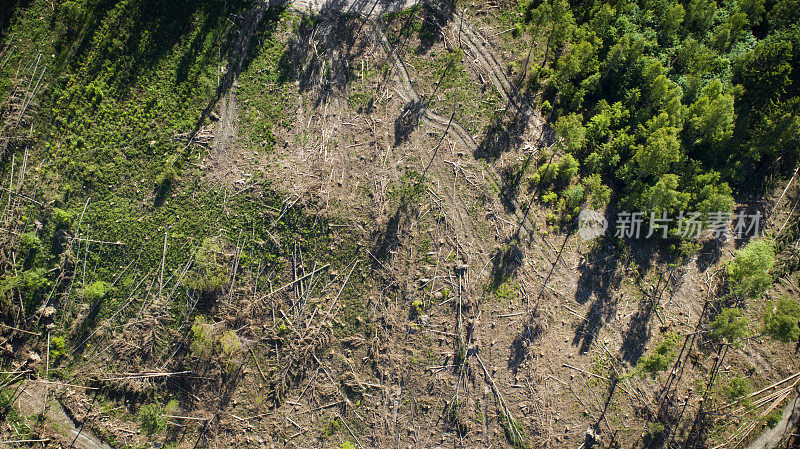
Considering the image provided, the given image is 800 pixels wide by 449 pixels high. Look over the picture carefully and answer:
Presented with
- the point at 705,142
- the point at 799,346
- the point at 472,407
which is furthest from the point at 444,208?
the point at 799,346

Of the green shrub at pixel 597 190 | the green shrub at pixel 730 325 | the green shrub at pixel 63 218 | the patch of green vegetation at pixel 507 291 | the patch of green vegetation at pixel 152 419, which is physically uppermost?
the green shrub at pixel 597 190

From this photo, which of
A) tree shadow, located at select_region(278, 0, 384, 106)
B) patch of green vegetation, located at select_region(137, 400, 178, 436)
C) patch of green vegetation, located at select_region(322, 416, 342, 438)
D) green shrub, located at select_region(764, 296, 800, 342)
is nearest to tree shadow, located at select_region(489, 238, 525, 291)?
→ patch of green vegetation, located at select_region(322, 416, 342, 438)

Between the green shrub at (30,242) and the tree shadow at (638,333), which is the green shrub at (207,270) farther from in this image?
the tree shadow at (638,333)

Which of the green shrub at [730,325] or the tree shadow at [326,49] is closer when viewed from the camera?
the green shrub at [730,325]

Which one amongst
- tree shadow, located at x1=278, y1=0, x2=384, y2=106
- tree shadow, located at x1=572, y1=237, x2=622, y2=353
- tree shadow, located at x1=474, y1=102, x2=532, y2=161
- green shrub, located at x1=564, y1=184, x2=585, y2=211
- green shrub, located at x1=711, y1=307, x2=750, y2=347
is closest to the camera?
green shrub, located at x1=711, y1=307, x2=750, y2=347

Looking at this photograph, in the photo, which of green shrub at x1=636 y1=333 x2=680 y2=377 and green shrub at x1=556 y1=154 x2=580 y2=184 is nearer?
green shrub at x1=636 y1=333 x2=680 y2=377

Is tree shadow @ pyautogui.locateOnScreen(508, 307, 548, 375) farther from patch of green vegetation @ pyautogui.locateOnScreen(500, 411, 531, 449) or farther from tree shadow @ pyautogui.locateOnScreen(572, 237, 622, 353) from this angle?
patch of green vegetation @ pyautogui.locateOnScreen(500, 411, 531, 449)

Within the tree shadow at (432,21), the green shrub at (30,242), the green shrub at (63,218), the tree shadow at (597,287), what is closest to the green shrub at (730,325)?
the tree shadow at (597,287)

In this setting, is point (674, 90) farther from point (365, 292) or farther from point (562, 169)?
point (365, 292)
